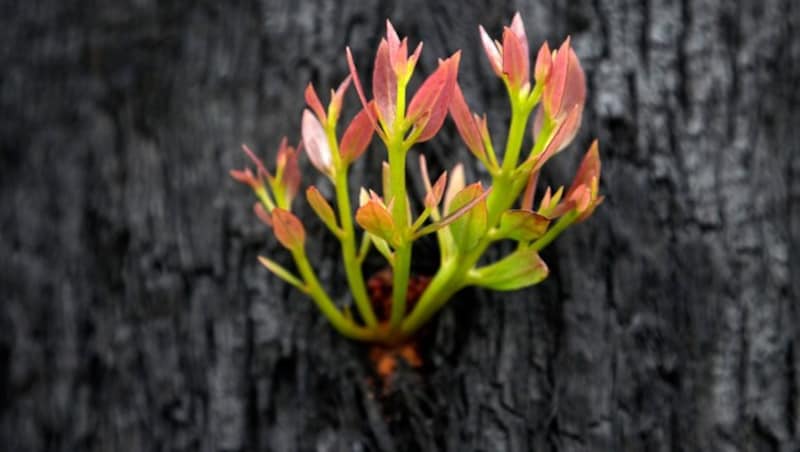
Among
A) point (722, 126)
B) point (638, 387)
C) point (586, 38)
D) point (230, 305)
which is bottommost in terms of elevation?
point (638, 387)

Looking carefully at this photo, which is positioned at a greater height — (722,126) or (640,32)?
(640,32)

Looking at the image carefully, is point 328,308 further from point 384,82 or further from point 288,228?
point 384,82

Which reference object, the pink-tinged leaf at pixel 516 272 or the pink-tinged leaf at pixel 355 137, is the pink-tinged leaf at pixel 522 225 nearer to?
the pink-tinged leaf at pixel 516 272

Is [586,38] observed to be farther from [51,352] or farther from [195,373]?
[51,352]

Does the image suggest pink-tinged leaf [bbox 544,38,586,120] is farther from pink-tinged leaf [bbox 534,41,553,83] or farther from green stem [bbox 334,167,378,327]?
green stem [bbox 334,167,378,327]

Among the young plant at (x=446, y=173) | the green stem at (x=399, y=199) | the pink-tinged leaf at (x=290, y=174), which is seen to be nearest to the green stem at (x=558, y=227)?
the young plant at (x=446, y=173)

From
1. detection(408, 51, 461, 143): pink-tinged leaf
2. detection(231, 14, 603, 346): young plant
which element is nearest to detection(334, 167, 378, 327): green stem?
detection(231, 14, 603, 346): young plant

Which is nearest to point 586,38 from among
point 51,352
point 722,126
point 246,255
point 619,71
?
point 619,71
